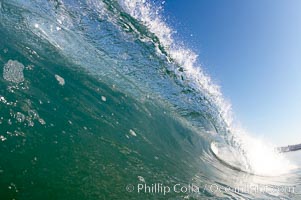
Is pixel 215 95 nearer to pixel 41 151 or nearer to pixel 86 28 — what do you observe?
pixel 86 28

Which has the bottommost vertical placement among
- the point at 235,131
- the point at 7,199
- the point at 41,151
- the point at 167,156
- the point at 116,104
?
the point at 7,199

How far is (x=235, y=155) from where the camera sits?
9211 mm

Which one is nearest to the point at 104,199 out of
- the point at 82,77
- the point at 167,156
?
the point at 167,156

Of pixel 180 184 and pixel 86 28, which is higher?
pixel 86 28

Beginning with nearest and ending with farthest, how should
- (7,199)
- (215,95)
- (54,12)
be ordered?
(7,199), (54,12), (215,95)

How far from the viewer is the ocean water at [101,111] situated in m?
4.20

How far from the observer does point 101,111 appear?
5.57 meters

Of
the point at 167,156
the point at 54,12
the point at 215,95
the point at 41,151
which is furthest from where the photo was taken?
the point at 215,95

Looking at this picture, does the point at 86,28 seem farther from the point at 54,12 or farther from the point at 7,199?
the point at 7,199

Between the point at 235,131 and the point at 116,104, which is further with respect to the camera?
the point at 235,131

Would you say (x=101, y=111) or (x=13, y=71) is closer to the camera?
(x=13, y=71)

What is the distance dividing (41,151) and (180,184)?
Answer: 2698 millimetres

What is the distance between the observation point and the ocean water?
13.8 ft

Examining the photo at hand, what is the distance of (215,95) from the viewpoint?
29.4 feet
